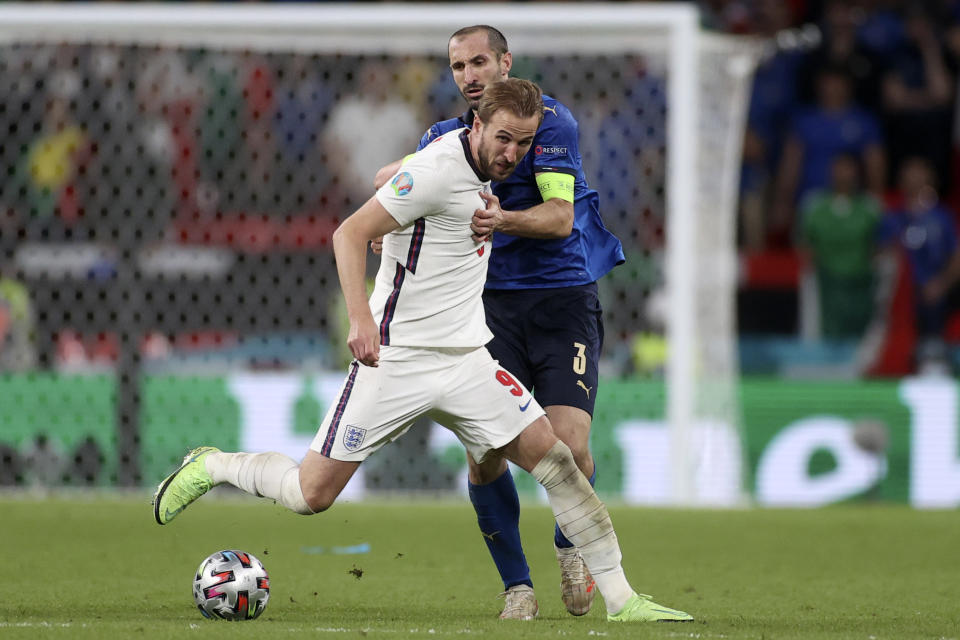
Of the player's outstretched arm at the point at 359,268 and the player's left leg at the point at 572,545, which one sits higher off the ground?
the player's outstretched arm at the point at 359,268

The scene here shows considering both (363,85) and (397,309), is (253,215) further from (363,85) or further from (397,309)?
(397,309)

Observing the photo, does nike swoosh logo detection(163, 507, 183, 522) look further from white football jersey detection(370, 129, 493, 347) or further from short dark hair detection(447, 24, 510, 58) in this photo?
short dark hair detection(447, 24, 510, 58)

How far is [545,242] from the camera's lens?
6219 mm

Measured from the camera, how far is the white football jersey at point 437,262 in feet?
17.2

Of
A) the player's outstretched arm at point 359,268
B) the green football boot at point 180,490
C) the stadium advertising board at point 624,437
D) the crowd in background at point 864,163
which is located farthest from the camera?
the crowd in background at point 864,163

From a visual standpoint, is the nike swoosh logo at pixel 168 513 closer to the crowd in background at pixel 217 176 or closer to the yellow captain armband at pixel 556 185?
the yellow captain armband at pixel 556 185

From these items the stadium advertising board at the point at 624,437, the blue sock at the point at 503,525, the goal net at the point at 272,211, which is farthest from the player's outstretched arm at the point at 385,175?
the stadium advertising board at the point at 624,437

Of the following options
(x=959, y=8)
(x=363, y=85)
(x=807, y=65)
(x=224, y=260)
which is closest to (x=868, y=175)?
(x=807, y=65)

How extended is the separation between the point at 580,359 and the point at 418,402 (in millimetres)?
1100

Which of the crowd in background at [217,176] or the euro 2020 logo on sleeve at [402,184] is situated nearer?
the euro 2020 logo on sleeve at [402,184]

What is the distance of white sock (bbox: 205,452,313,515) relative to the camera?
5.38 m

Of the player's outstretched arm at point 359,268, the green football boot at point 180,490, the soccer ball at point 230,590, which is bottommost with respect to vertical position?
the soccer ball at point 230,590

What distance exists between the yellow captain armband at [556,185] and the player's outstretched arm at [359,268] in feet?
3.17

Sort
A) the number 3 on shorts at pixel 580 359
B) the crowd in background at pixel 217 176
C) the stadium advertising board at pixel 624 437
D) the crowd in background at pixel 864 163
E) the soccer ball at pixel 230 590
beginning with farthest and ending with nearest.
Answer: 1. the crowd in background at pixel 864 163
2. the crowd in background at pixel 217 176
3. the stadium advertising board at pixel 624 437
4. the number 3 on shorts at pixel 580 359
5. the soccer ball at pixel 230 590
